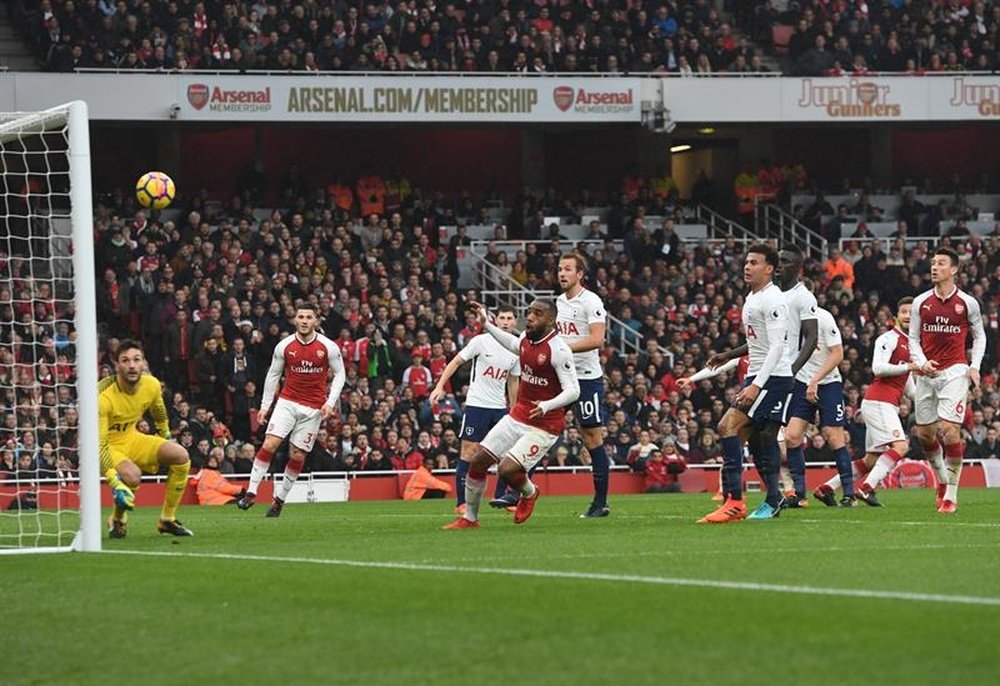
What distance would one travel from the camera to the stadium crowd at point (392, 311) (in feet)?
96.1

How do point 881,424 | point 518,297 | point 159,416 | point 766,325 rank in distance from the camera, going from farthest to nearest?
point 518,297 → point 881,424 → point 159,416 → point 766,325

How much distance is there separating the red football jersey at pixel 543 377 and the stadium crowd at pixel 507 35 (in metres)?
21.6

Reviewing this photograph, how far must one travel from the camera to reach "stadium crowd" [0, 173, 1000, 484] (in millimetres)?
29281

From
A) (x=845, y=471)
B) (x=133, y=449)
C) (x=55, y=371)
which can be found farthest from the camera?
(x=55, y=371)

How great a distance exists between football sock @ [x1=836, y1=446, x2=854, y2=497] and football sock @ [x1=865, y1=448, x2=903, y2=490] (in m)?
0.27

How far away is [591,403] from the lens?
1653 cm

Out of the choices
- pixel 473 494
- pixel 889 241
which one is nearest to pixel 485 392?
pixel 473 494

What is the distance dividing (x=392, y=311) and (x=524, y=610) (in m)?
23.2

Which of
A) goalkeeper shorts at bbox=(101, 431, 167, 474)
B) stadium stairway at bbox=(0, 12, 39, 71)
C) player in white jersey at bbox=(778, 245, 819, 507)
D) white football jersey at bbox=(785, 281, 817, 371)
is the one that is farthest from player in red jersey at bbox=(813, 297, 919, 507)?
stadium stairway at bbox=(0, 12, 39, 71)

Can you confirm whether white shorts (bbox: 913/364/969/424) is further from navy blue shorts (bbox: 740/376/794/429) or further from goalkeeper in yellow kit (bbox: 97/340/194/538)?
goalkeeper in yellow kit (bbox: 97/340/194/538)

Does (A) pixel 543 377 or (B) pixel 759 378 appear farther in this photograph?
(A) pixel 543 377

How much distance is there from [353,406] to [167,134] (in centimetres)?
1368

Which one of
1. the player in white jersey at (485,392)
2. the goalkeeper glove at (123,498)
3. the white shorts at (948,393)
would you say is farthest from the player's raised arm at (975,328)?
the goalkeeper glove at (123,498)

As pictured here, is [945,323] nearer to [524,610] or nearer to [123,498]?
[123,498]
